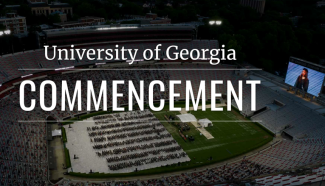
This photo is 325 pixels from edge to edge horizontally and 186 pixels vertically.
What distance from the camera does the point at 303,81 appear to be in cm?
4341

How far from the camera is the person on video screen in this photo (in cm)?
4262

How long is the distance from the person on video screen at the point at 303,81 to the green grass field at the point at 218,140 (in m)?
8.76

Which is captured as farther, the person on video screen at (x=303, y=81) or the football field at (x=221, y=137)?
the person on video screen at (x=303, y=81)

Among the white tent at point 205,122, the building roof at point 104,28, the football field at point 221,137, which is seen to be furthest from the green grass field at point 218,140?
the building roof at point 104,28

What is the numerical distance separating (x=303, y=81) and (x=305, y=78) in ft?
2.16

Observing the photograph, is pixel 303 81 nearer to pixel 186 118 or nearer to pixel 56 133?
pixel 186 118

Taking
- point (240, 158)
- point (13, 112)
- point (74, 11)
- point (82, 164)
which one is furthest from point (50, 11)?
point (240, 158)

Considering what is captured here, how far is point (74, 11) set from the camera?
4309 inches

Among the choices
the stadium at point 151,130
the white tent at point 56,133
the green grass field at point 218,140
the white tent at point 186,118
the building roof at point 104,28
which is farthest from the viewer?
the building roof at point 104,28

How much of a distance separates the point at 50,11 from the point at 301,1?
11791 centimetres

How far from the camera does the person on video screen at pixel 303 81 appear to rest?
4262 cm

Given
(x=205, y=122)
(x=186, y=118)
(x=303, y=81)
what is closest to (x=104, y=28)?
(x=186, y=118)

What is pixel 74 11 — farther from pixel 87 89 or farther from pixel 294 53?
pixel 294 53

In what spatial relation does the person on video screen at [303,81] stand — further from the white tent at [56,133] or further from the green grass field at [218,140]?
the white tent at [56,133]
